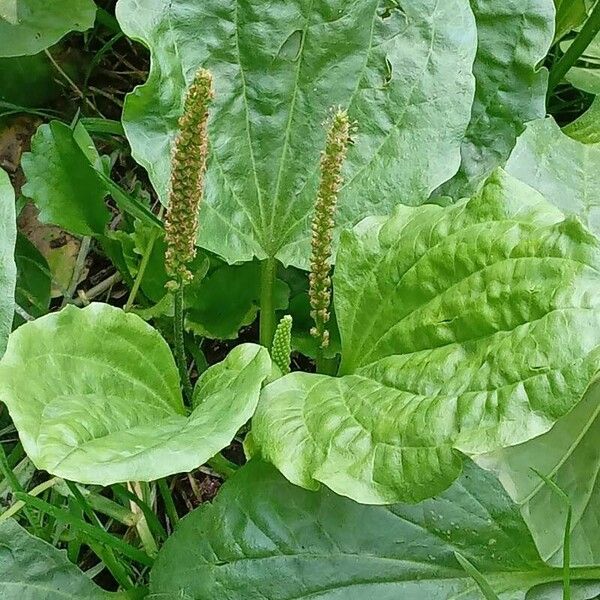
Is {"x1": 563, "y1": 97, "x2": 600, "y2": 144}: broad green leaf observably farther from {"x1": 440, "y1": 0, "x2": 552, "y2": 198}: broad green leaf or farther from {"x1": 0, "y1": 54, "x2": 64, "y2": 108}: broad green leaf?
{"x1": 0, "y1": 54, "x2": 64, "y2": 108}: broad green leaf

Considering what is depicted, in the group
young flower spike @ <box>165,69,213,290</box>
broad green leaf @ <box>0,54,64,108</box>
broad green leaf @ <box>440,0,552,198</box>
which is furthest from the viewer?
broad green leaf @ <box>0,54,64,108</box>

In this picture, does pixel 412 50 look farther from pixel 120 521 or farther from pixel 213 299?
pixel 120 521

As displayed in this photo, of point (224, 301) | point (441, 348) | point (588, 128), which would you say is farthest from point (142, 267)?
point (588, 128)

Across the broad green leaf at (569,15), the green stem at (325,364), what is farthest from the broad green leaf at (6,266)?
the broad green leaf at (569,15)

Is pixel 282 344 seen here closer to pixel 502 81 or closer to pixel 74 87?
pixel 502 81

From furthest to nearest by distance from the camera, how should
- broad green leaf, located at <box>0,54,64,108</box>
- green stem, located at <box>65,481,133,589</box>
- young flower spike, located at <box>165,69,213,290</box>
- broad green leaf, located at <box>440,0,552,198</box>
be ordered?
1. broad green leaf, located at <box>0,54,64,108</box>
2. broad green leaf, located at <box>440,0,552,198</box>
3. green stem, located at <box>65,481,133,589</box>
4. young flower spike, located at <box>165,69,213,290</box>

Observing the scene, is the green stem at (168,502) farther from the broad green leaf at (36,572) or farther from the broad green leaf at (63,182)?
the broad green leaf at (63,182)

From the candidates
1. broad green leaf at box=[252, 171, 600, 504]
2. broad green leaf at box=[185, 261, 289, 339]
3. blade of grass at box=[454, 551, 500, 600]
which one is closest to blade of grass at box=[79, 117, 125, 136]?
broad green leaf at box=[185, 261, 289, 339]
